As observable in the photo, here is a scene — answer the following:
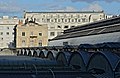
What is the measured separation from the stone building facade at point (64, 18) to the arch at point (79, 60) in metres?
126

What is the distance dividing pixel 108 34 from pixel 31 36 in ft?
212

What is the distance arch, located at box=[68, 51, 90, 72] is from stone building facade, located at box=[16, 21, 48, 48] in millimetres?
89998

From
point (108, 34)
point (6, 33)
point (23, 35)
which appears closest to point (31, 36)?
point (23, 35)

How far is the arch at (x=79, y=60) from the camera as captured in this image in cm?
3483

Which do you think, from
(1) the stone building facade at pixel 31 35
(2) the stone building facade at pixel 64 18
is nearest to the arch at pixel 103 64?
(1) the stone building facade at pixel 31 35

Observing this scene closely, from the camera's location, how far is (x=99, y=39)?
7238 cm

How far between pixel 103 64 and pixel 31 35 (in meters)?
101

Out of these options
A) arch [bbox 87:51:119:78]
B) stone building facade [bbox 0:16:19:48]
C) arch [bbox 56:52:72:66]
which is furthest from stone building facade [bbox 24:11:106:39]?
arch [bbox 87:51:119:78]

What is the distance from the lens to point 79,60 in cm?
3656

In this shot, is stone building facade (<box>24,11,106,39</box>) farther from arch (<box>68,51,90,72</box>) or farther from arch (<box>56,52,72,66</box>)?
arch (<box>68,51,90,72</box>)

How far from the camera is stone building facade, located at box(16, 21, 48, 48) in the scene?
129m

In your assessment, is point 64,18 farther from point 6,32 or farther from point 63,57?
point 63,57

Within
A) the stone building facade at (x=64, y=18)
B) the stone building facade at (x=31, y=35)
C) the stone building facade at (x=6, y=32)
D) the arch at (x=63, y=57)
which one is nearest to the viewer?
the arch at (x=63, y=57)

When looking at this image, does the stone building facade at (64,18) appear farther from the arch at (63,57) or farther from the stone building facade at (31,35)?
the arch at (63,57)
